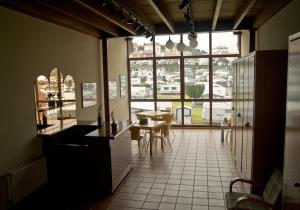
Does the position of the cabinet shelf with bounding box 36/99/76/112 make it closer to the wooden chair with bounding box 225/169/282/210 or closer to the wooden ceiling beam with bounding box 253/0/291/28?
the wooden chair with bounding box 225/169/282/210

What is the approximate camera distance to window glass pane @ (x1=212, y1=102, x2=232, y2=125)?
966 centimetres

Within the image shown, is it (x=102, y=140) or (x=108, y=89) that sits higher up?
(x=108, y=89)

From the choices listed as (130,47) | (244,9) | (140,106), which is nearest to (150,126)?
(244,9)

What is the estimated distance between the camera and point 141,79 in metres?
10.3

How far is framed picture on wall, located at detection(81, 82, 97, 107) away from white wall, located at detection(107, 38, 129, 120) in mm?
1117

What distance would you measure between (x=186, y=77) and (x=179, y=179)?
5.33 metres

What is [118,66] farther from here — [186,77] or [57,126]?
[57,126]

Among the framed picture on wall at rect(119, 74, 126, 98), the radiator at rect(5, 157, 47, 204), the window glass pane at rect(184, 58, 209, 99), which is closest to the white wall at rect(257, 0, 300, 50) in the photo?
the window glass pane at rect(184, 58, 209, 99)

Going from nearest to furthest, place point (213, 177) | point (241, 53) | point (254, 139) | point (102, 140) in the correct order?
point (254, 139), point (102, 140), point (213, 177), point (241, 53)

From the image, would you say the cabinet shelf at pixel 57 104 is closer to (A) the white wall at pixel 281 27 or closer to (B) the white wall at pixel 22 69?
(B) the white wall at pixel 22 69

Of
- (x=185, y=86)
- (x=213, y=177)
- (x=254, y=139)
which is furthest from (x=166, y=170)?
(x=185, y=86)

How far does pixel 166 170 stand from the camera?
5.68 metres

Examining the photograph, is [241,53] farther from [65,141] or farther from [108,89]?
[65,141]

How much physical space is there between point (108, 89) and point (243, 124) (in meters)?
4.27
